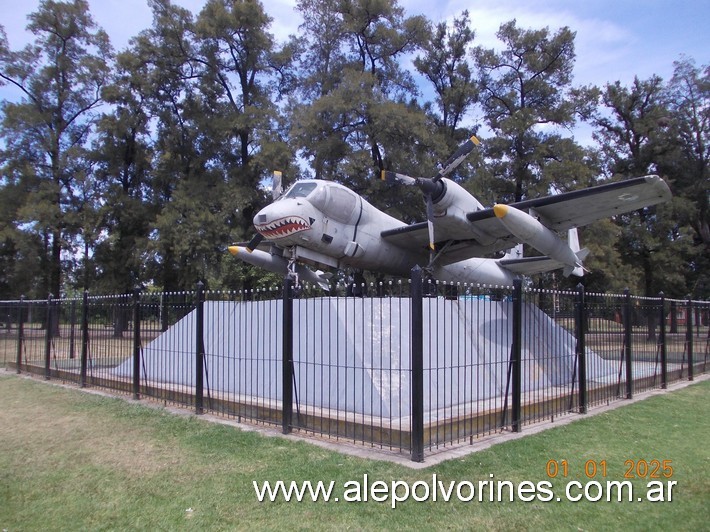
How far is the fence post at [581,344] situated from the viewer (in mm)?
9352

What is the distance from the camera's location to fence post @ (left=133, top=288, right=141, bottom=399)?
35.4ft

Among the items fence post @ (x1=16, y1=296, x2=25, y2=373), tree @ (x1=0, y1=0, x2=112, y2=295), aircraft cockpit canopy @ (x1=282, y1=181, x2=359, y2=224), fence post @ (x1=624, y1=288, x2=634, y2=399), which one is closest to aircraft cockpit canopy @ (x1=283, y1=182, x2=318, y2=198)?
aircraft cockpit canopy @ (x1=282, y1=181, x2=359, y2=224)

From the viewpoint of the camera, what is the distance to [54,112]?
34.2 meters

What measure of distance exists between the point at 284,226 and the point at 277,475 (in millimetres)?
6585

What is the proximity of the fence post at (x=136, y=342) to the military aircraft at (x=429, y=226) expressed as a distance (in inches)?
118

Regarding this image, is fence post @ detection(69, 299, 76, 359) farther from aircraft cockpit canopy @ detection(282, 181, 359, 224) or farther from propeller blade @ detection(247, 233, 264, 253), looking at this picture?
aircraft cockpit canopy @ detection(282, 181, 359, 224)

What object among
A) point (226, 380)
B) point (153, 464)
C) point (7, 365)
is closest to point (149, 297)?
point (226, 380)

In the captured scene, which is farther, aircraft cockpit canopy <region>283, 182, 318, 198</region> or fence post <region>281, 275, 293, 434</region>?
aircraft cockpit canopy <region>283, 182, 318, 198</region>

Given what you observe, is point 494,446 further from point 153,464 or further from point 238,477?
point 153,464

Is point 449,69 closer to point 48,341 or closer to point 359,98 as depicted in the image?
point 359,98

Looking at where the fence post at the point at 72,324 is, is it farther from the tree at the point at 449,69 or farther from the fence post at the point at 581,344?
the tree at the point at 449,69

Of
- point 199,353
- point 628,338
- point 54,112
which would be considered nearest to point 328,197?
point 199,353

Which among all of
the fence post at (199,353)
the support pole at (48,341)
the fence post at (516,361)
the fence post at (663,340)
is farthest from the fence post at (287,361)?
the fence post at (663,340)

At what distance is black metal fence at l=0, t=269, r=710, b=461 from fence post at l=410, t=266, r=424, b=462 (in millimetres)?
17
